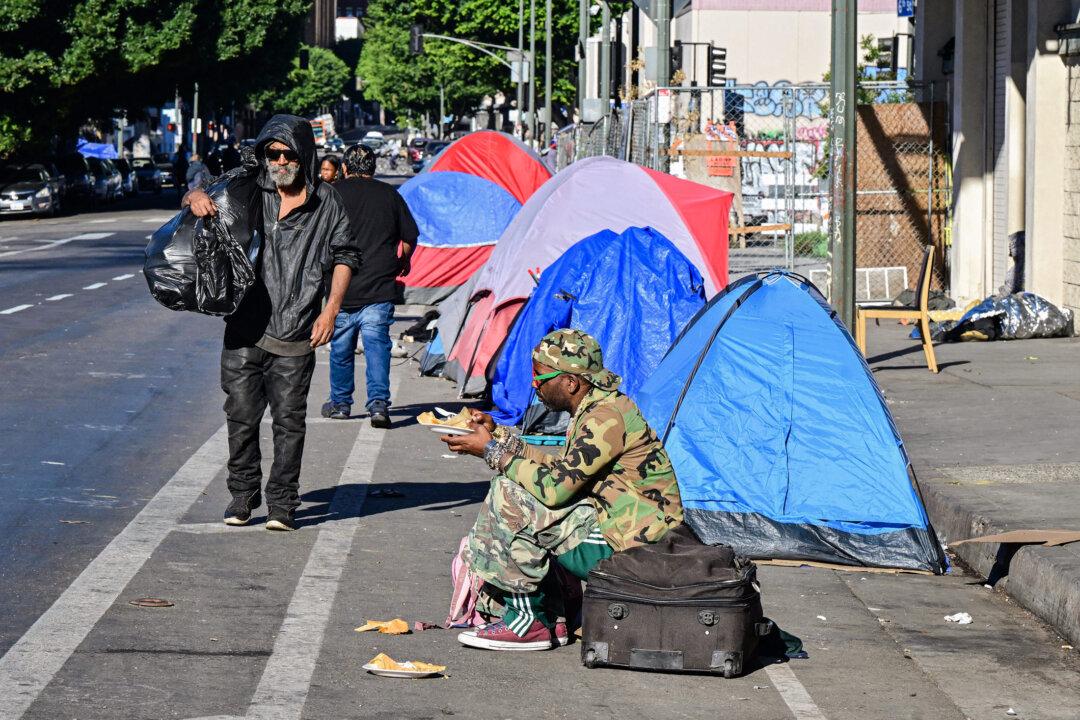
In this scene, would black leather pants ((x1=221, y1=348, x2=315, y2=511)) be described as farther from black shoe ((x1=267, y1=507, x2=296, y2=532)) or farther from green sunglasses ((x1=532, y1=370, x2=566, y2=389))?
green sunglasses ((x1=532, y1=370, x2=566, y2=389))

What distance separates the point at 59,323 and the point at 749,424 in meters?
12.3

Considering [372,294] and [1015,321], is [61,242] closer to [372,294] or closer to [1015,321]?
[1015,321]

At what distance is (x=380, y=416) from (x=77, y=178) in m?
44.1

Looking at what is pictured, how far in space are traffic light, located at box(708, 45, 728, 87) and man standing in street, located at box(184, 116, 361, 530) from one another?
79.5 ft

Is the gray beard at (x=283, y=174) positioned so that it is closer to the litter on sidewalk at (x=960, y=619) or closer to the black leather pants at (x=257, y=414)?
the black leather pants at (x=257, y=414)

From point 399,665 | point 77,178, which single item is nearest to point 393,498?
point 399,665

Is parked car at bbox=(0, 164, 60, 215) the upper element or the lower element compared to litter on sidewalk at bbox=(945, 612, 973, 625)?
upper

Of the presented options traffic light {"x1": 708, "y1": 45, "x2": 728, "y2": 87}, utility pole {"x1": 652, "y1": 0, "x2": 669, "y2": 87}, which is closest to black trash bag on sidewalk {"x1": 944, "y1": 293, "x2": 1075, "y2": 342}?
utility pole {"x1": 652, "y1": 0, "x2": 669, "y2": 87}

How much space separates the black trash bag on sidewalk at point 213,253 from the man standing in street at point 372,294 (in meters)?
3.54

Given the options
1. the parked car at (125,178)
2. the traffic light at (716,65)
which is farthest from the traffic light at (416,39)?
the traffic light at (716,65)

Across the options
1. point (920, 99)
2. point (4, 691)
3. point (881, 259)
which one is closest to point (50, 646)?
point (4, 691)

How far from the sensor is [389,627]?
632 cm

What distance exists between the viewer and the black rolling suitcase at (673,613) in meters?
5.71

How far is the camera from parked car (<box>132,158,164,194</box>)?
224 feet
